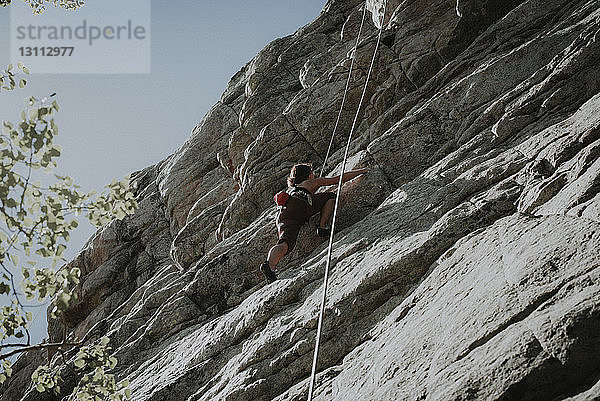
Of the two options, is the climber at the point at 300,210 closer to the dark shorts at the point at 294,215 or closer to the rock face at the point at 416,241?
the dark shorts at the point at 294,215

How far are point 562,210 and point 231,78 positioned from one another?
23991 mm

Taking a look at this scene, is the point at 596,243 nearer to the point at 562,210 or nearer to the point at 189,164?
the point at 562,210

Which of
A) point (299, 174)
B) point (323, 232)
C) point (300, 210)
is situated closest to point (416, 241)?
point (323, 232)

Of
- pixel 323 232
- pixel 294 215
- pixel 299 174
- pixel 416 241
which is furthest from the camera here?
pixel 299 174

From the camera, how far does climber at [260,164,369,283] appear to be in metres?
11.8

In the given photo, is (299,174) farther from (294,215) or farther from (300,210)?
(294,215)

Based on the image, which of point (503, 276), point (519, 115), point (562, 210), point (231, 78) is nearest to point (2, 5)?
point (503, 276)

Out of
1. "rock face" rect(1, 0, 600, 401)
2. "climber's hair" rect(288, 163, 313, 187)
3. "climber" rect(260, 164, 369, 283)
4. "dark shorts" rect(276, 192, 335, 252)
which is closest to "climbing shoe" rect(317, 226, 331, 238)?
"climber" rect(260, 164, 369, 283)

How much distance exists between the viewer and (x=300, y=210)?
12.0 meters

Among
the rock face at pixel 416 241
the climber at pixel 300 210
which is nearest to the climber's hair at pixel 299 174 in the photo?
the climber at pixel 300 210

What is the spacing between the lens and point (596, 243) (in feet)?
17.9

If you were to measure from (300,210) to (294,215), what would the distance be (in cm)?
20

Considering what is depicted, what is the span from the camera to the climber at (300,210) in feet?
38.5

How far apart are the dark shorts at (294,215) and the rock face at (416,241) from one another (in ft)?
1.68
